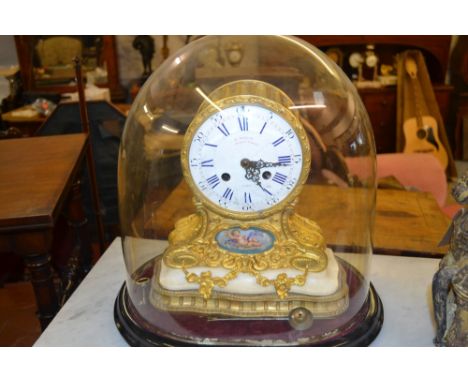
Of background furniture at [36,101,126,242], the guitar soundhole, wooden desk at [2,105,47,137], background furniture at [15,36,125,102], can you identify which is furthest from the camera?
background furniture at [15,36,125,102]

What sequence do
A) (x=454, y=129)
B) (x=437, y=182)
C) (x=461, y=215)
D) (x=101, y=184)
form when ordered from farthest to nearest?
1. (x=454, y=129)
2. (x=101, y=184)
3. (x=437, y=182)
4. (x=461, y=215)

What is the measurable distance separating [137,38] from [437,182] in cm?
223

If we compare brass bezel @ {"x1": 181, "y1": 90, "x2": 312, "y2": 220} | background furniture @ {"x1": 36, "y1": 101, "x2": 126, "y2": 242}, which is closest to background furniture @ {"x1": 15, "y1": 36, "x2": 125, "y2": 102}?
background furniture @ {"x1": 36, "y1": 101, "x2": 126, "y2": 242}

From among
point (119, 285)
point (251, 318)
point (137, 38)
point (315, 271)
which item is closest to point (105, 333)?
point (119, 285)

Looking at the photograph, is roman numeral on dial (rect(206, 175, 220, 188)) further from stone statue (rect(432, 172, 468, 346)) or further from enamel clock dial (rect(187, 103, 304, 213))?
stone statue (rect(432, 172, 468, 346))

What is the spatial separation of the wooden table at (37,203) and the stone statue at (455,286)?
2.97 feet

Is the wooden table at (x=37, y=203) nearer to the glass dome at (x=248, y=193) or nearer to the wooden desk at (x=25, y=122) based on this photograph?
the glass dome at (x=248, y=193)

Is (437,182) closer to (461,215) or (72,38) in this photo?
(461,215)

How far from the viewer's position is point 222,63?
1216 millimetres

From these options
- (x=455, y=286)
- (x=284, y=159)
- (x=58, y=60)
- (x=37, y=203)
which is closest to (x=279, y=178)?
(x=284, y=159)

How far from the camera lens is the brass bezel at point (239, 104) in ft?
3.34

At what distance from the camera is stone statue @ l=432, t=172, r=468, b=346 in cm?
92

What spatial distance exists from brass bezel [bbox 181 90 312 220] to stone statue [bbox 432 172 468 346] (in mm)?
311

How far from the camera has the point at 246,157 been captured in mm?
1044
